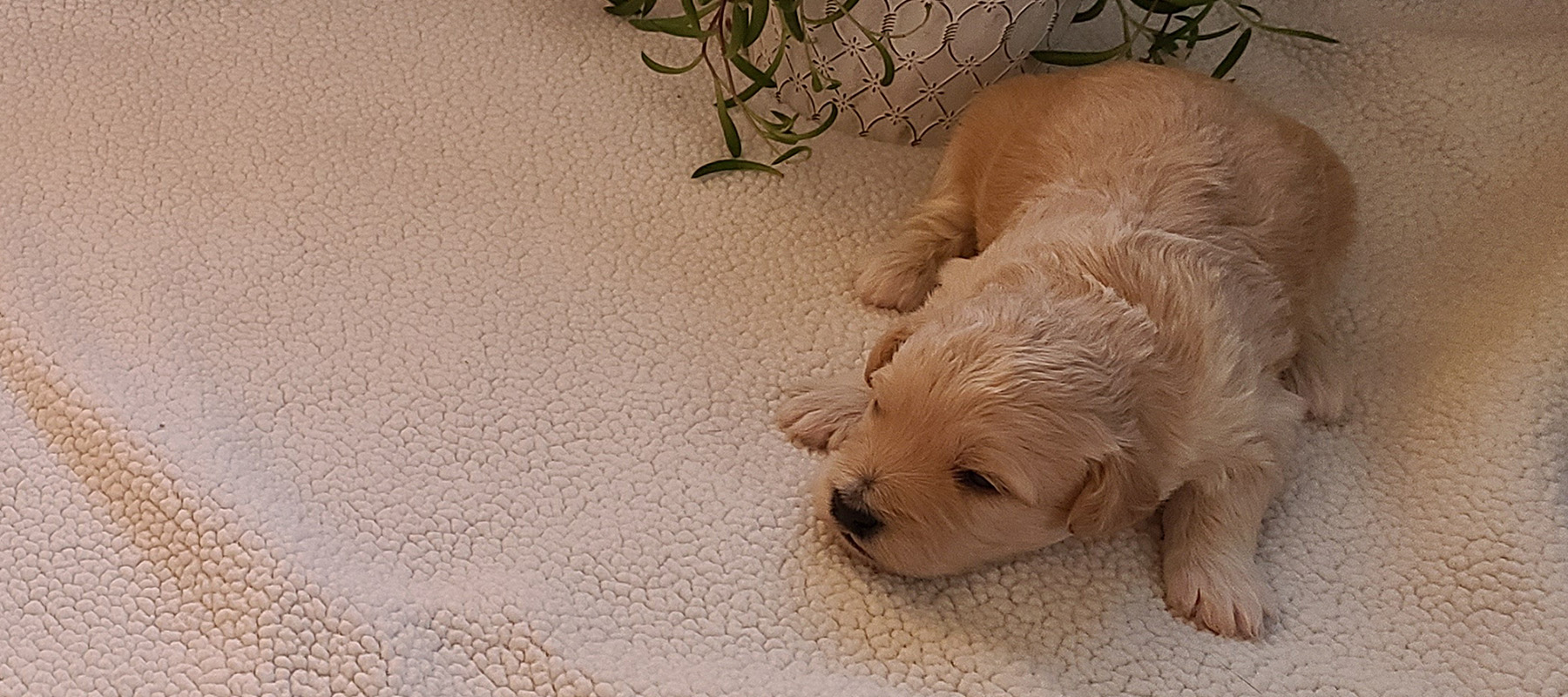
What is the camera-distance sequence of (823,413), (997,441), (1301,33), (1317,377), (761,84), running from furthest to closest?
1. (1301,33)
2. (761,84)
3. (1317,377)
4. (823,413)
5. (997,441)

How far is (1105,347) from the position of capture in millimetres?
1622

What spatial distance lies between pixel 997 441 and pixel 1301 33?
1377 millimetres

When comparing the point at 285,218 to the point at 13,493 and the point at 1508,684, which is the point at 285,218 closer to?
the point at 13,493

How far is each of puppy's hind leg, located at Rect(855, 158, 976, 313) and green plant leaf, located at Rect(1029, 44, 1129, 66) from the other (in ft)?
0.91

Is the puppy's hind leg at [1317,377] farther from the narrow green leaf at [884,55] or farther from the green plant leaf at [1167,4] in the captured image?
the narrow green leaf at [884,55]

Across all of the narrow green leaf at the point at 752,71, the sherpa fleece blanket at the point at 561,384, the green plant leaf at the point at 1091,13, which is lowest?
the sherpa fleece blanket at the point at 561,384

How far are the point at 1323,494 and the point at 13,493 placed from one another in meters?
1.82

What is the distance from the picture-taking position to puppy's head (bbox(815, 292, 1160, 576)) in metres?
1.56

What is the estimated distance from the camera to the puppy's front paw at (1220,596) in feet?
5.71

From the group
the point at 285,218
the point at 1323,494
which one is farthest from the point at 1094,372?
the point at 285,218

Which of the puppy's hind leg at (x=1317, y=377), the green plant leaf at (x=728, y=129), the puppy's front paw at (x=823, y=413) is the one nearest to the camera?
the puppy's front paw at (x=823, y=413)

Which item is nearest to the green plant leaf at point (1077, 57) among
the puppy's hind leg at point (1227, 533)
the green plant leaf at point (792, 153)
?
the green plant leaf at point (792, 153)

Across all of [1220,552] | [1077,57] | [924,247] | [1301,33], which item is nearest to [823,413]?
[924,247]

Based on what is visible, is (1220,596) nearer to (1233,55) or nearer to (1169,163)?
(1169,163)
